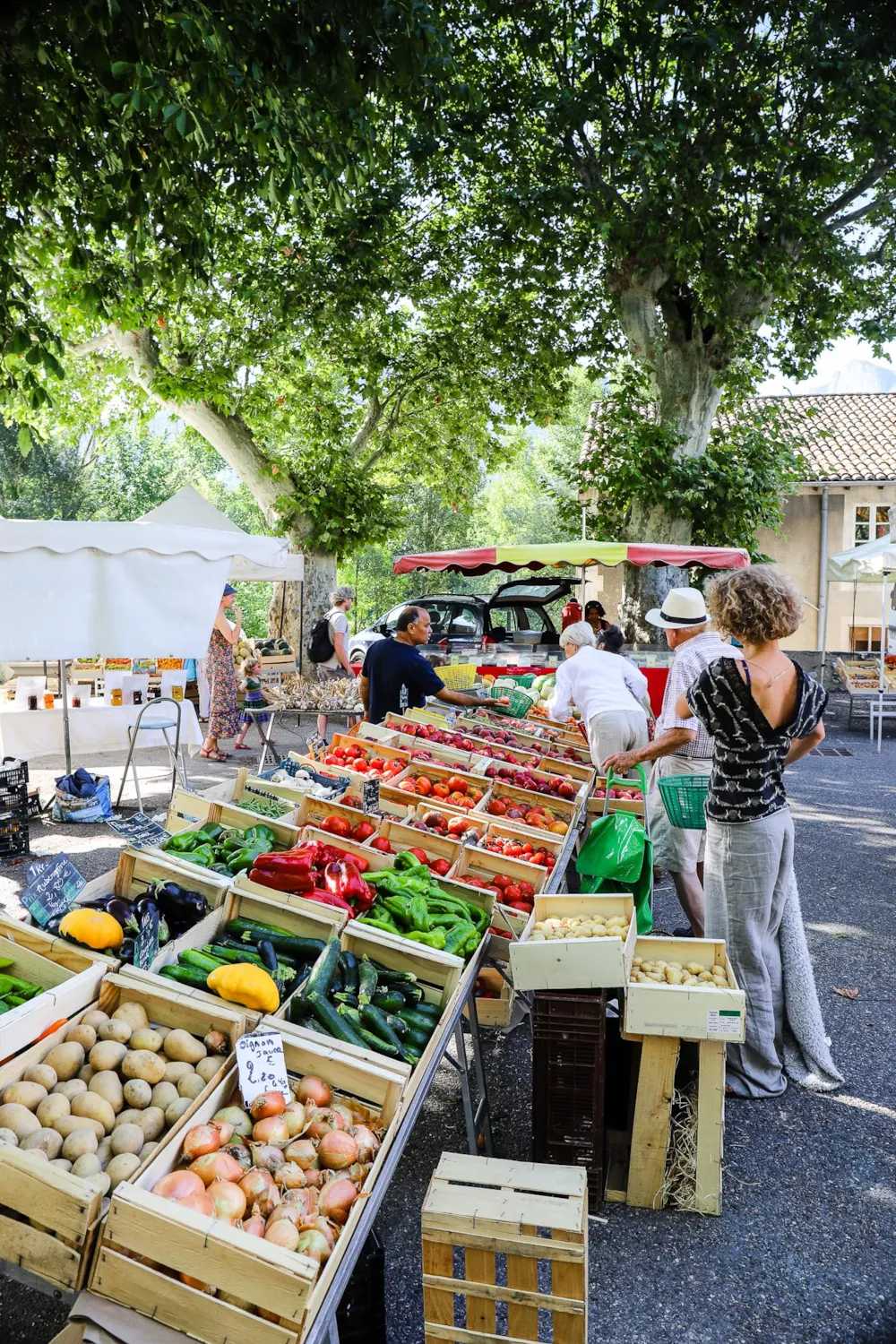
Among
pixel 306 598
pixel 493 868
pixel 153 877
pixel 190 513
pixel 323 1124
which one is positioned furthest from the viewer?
pixel 306 598

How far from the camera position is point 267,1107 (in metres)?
2.19

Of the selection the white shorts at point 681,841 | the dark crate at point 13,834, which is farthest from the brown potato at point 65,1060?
the dark crate at point 13,834

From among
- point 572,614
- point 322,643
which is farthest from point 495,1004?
point 572,614

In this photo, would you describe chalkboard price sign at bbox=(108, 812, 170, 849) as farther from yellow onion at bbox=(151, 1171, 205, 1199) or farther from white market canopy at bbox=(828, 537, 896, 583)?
white market canopy at bbox=(828, 537, 896, 583)

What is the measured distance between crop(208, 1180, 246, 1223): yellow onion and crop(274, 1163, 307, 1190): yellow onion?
0.33 ft

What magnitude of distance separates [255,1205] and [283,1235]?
0.13 metres

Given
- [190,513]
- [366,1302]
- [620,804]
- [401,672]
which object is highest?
[190,513]

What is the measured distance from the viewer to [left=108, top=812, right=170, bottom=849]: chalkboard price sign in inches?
133

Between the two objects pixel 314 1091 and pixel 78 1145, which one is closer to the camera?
pixel 78 1145

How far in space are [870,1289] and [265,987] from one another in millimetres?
1952

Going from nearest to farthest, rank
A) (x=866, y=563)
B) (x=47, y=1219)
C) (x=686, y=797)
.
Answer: (x=47, y=1219) < (x=686, y=797) < (x=866, y=563)

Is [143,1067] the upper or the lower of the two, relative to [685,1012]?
upper

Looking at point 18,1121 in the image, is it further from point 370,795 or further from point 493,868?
point 370,795

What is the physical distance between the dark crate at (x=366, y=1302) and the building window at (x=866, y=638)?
19.9 m
